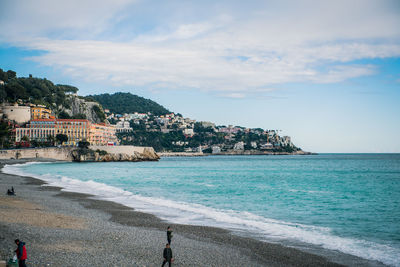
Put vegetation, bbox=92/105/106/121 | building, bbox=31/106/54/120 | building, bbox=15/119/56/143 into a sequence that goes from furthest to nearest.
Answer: vegetation, bbox=92/105/106/121, building, bbox=31/106/54/120, building, bbox=15/119/56/143

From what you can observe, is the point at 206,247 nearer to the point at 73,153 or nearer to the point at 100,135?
the point at 73,153

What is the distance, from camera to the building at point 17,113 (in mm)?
114606

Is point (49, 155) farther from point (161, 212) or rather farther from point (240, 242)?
point (240, 242)

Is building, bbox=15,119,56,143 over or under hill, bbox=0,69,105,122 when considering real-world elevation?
under

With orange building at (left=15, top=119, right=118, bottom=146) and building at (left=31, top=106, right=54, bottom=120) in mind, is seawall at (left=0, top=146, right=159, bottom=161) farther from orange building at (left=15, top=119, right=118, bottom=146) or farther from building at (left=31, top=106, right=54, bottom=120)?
building at (left=31, top=106, right=54, bottom=120)

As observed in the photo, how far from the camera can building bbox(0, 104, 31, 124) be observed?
114606 mm

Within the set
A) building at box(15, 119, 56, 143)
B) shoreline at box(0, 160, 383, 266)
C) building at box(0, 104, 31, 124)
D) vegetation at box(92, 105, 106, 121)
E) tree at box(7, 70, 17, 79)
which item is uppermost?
tree at box(7, 70, 17, 79)

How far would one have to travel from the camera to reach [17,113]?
11712 centimetres

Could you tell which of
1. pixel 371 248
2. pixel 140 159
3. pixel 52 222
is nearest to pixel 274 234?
pixel 371 248

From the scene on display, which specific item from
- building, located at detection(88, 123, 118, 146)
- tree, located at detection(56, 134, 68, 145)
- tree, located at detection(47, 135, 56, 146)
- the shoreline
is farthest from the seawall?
the shoreline

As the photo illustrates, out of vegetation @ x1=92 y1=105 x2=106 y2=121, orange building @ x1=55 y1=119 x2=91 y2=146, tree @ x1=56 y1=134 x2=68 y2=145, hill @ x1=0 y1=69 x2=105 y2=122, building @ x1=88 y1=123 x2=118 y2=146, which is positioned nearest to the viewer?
tree @ x1=56 y1=134 x2=68 y2=145

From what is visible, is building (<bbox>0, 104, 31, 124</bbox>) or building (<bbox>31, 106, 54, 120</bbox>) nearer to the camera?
building (<bbox>0, 104, 31, 124</bbox>)

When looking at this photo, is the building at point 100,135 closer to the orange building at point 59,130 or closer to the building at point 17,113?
the orange building at point 59,130

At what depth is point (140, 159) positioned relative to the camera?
115 m
